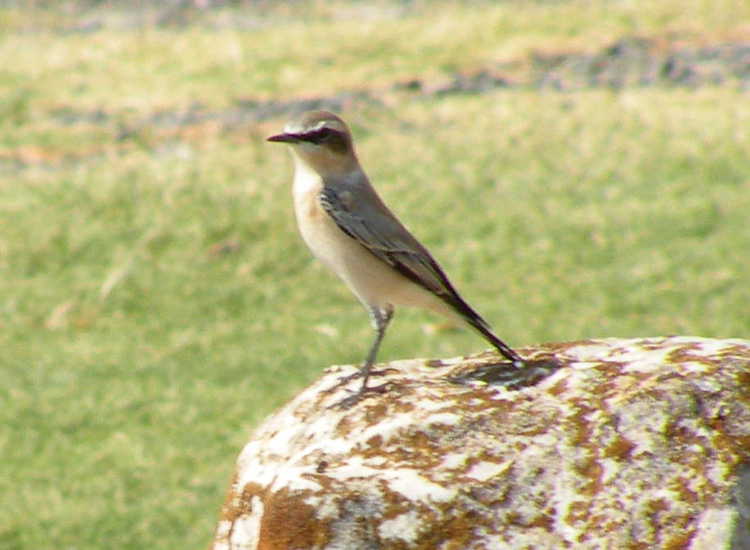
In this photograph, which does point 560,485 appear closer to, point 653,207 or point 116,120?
point 653,207

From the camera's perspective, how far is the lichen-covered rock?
4.10 m

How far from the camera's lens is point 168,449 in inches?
306

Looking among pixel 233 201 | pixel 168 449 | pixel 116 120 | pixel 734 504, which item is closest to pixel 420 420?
pixel 734 504

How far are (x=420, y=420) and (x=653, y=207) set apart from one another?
6624 millimetres

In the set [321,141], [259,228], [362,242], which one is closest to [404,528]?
[362,242]

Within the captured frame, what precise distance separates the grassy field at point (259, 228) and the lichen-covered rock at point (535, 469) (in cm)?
266

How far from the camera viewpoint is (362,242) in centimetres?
535

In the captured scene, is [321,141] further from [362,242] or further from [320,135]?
[362,242]

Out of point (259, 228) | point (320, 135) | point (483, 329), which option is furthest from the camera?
point (259, 228)

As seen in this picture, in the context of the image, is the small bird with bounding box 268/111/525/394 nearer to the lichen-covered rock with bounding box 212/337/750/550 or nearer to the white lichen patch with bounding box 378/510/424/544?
the lichen-covered rock with bounding box 212/337/750/550

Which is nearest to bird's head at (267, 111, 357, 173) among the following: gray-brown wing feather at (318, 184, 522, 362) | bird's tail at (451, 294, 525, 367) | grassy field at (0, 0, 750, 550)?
gray-brown wing feather at (318, 184, 522, 362)

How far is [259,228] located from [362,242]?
5.18 meters

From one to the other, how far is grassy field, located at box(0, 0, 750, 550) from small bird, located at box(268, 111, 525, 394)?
7.06 ft

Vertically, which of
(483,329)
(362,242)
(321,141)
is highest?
(321,141)
